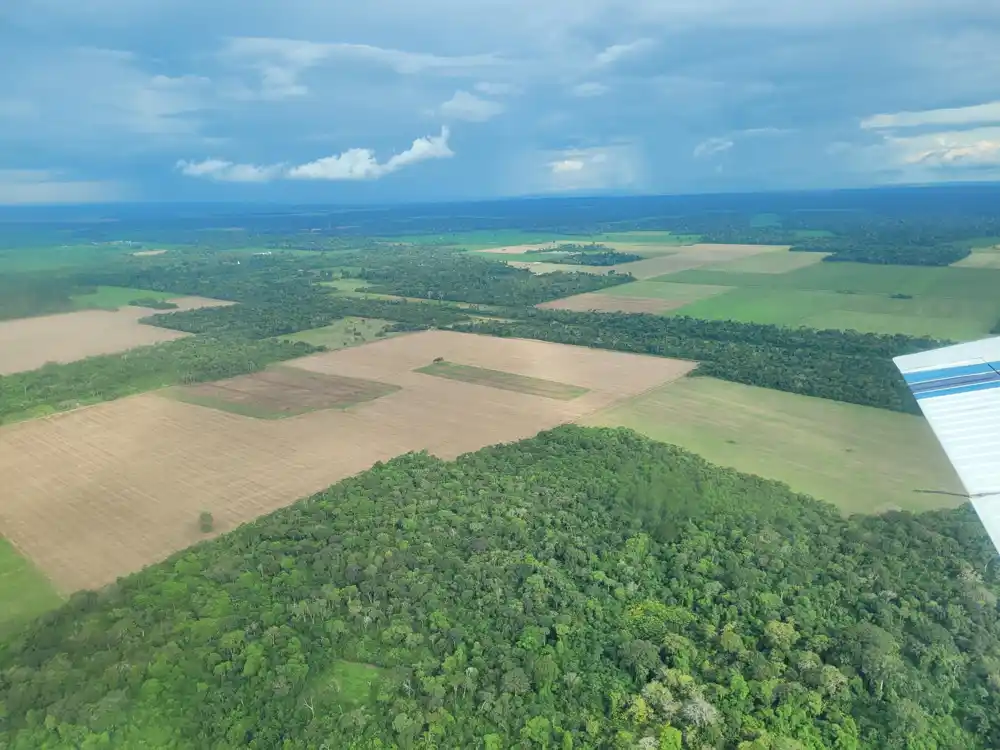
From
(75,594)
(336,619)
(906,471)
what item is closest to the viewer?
(336,619)

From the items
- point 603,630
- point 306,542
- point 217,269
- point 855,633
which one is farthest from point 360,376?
point 217,269

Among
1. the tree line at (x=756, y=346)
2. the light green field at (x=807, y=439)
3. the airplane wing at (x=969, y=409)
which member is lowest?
the light green field at (x=807, y=439)

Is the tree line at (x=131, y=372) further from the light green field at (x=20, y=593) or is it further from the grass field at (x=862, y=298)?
the grass field at (x=862, y=298)

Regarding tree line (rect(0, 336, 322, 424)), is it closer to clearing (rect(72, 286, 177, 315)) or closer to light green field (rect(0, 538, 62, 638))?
light green field (rect(0, 538, 62, 638))

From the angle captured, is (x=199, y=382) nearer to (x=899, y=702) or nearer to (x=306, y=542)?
(x=306, y=542)

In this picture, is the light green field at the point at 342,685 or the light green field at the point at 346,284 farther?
the light green field at the point at 346,284

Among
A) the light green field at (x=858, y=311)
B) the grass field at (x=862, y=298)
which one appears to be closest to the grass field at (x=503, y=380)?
the light green field at (x=858, y=311)

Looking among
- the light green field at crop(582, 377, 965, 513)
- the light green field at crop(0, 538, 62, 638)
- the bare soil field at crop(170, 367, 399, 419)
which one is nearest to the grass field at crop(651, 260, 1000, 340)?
the light green field at crop(582, 377, 965, 513)
